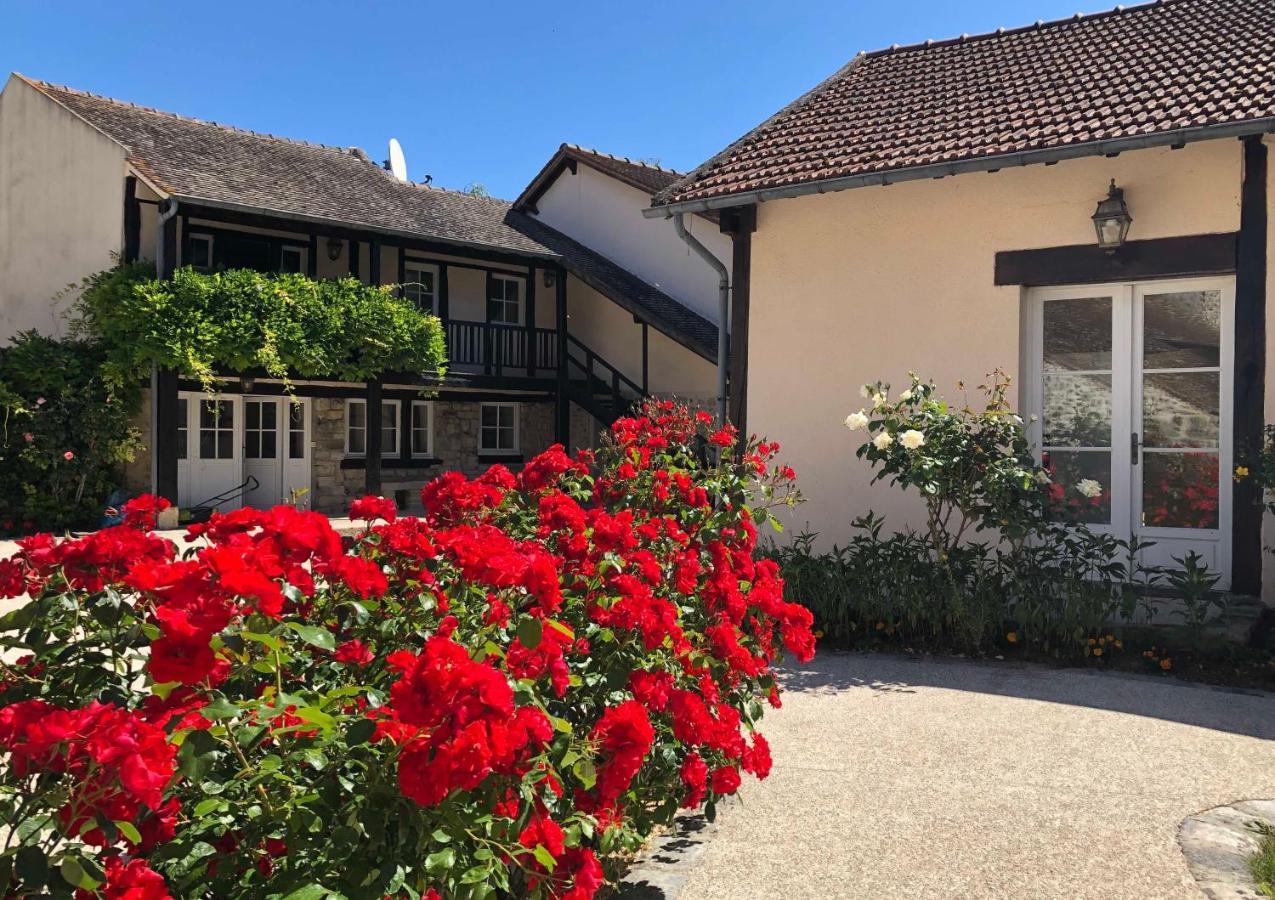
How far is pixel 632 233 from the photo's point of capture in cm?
1867

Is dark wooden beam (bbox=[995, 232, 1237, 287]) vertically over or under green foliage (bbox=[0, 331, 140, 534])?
over

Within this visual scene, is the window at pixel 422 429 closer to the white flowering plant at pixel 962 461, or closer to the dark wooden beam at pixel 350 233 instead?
the dark wooden beam at pixel 350 233

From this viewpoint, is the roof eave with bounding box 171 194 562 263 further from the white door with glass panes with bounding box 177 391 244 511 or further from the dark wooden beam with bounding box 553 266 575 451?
the white door with glass panes with bounding box 177 391 244 511

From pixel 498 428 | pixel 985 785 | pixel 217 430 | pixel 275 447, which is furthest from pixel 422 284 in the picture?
pixel 985 785

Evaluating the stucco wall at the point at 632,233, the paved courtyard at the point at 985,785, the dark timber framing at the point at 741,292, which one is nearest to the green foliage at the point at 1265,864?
the paved courtyard at the point at 985,785

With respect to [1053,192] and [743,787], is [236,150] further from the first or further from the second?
[743,787]

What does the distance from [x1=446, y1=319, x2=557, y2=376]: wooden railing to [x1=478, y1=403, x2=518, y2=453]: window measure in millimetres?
922

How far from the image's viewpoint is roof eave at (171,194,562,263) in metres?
13.7

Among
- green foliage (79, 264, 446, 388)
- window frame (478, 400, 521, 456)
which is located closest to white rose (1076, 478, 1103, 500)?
green foliage (79, 264, 446, 388)

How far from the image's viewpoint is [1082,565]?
608cm

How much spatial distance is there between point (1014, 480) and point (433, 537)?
4.39 m

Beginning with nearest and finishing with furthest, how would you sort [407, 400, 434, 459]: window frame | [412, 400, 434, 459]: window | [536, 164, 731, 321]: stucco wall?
[536, 164, 731, 321]: stucco wall, [407, 400, 434, 459]: window frame, [412, 400, 434, 459]: window

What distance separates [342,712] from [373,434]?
48.8 ft

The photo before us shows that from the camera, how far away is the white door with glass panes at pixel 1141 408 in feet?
21.0
